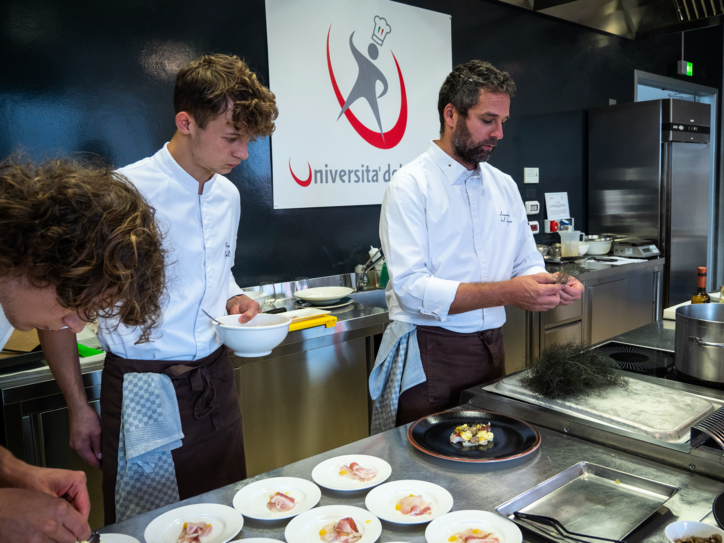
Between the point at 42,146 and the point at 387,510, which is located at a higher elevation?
the point at 42,146

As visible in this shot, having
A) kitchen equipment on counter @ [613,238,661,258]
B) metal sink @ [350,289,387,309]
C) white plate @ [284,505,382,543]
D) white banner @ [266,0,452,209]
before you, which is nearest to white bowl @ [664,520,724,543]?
white plate @ [284,505,382,543]

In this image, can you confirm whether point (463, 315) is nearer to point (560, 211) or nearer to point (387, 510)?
point (387, 510)

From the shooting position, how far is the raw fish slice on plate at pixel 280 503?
1086 mm

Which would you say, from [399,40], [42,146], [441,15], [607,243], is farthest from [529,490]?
[607,243]

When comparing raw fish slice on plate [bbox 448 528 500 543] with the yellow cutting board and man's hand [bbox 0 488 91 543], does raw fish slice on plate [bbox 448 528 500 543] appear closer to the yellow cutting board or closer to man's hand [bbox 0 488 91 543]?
man's hand [bbox 0 488 91 543]

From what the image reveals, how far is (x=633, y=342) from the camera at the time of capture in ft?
6.86

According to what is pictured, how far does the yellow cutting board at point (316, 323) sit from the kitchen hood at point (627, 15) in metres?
2.96

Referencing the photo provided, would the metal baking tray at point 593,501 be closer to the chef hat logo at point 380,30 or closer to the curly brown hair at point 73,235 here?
the curly brown hair at point 73,235

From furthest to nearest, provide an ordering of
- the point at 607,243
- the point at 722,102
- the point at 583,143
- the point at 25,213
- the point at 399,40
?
the point at 722,102
the point at 583,143
the point at 607,243
the point at 399,40
the point at 25,213

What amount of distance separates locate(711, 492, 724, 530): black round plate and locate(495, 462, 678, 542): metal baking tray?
0.31 ft

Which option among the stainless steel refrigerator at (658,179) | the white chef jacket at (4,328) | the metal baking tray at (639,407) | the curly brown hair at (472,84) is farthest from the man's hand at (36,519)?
the stainless steel refrigerator at (658,179)

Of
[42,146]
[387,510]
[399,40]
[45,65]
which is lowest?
[387,510]

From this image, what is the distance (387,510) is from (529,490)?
0.90 feet

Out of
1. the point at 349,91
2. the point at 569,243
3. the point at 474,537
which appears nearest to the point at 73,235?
Result: the point at 474,537
